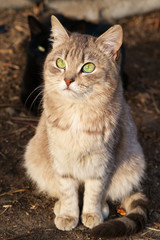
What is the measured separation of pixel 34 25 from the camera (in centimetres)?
409

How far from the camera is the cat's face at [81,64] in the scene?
2.24 meters

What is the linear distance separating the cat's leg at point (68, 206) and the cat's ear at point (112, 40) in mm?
Answer: 1049

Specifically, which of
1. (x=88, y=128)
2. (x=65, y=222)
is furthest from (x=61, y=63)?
(x=65, y=222)

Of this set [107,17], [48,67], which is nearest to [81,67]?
[48,67]

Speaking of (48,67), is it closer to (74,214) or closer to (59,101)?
(59,101)

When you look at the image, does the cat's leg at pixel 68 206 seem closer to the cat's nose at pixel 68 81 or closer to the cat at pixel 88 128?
the cat at pixel 88 128

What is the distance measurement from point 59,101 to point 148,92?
247 centimetres

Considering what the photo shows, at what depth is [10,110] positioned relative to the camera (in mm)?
3975

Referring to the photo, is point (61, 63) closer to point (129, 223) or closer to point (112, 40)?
point (112, 40)

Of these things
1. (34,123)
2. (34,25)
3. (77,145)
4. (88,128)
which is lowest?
(34,123)

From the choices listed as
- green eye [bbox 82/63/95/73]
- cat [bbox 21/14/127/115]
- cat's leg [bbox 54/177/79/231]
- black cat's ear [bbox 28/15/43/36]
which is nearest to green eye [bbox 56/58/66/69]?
green eye [bbox 82/63/95/73]

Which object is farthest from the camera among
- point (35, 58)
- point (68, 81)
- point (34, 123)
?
point (35, 58)

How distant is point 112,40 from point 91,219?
141 cm

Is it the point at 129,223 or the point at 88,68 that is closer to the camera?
the point at 88,68
